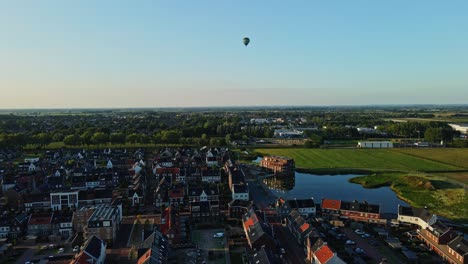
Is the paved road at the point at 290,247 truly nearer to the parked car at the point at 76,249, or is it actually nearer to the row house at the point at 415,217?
the row house at the point at 415,217

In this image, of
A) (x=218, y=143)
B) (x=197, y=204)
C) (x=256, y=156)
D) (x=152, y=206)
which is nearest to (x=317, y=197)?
(x=197, y=204)

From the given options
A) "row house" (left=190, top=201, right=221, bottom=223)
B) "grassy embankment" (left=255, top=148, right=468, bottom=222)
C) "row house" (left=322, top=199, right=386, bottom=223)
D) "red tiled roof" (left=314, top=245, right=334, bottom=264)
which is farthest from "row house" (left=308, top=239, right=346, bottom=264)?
"grassy embankment" (left=255, top=148, right=468, bottom=222)

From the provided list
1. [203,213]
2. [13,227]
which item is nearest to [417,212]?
[203,213]

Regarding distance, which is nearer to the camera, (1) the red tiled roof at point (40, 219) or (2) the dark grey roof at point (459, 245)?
(2) the dark grey roof at point (459, 245)

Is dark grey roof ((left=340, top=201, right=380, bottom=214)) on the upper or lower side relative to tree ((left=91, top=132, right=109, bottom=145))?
lower

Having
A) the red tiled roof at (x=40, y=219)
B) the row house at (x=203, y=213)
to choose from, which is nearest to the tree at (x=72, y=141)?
the red tiled roof at (x=40, y=219)

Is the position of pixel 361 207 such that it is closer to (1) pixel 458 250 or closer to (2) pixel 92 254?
(1) pixel 458 250

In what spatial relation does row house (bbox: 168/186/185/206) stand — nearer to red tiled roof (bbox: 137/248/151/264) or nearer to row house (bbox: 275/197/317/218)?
row house (bbox: 275/197/317/218)
